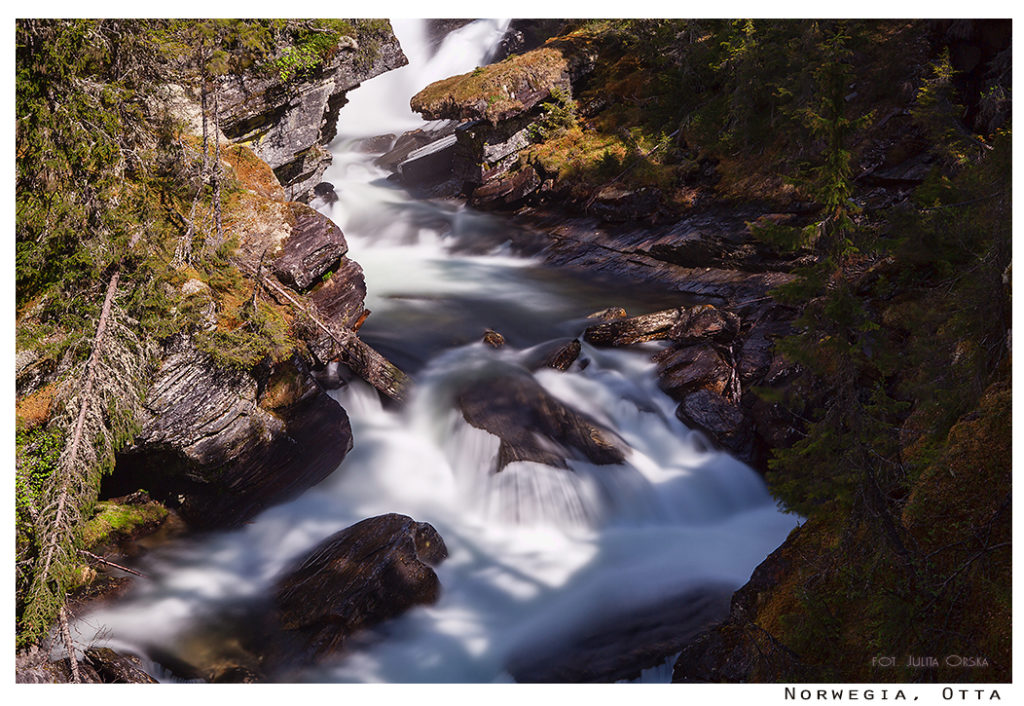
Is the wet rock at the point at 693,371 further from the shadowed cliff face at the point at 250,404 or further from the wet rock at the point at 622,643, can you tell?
the shadowed cliff face at the point at 250,404

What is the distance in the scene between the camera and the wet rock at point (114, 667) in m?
5.12

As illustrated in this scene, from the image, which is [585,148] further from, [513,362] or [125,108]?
[125,108]

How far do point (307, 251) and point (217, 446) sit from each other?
3678mm

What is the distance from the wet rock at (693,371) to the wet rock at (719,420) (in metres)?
0.18

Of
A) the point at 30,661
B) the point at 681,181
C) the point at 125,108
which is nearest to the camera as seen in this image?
the point at 30,661

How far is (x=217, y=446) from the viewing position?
685cm

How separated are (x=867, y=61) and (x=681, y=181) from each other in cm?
463

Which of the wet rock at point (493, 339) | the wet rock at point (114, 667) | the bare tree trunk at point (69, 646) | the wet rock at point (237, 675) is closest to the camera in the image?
the bare tree trunk at point (69, 646)

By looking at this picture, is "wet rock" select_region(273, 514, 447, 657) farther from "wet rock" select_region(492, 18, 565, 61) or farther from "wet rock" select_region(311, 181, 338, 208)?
"wet rock" select_region(492, 18, 565, 61)

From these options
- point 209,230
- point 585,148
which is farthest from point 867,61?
point 209,230

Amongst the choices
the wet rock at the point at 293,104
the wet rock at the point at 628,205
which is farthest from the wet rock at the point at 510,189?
the wet rock at the point at 293,104

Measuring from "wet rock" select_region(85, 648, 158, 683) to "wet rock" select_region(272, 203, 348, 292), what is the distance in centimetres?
515

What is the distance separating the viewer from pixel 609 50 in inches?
709

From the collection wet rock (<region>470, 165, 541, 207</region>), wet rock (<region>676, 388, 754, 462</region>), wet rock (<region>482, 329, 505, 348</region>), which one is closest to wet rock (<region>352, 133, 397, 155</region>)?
wet rock (<region>470, 165, 541, 207</region>)
